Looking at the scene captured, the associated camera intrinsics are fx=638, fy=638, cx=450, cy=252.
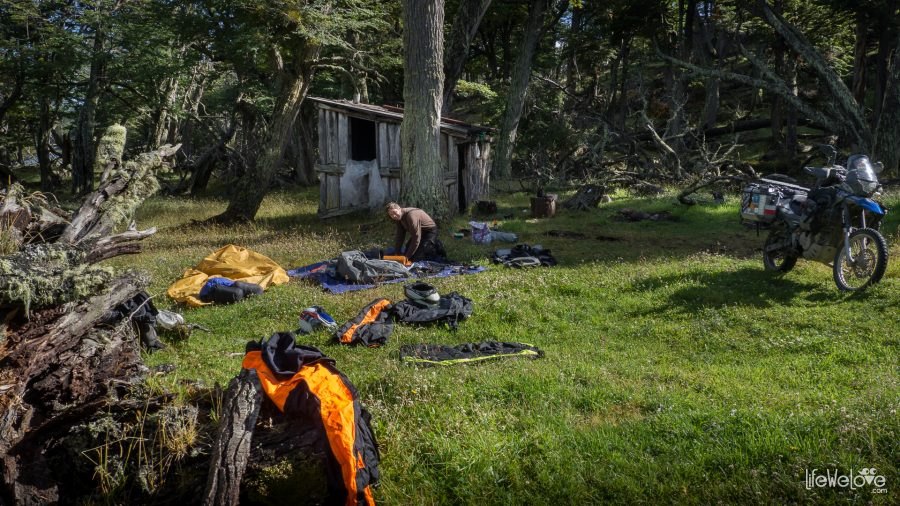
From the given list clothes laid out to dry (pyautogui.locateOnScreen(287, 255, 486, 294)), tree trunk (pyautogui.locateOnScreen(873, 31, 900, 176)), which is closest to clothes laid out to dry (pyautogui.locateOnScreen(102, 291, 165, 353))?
clothes laid out to dry (pyautogui.locateOnScreen(287, 255, 486, 294))

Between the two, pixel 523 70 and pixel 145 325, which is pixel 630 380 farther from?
pixel 523 70

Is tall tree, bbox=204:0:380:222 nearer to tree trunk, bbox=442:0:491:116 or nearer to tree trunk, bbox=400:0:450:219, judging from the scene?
tree trunk, bbox=442:0:491:116

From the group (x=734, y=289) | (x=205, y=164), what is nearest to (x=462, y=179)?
(x=734, y=289)

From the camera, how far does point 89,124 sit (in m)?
23.5

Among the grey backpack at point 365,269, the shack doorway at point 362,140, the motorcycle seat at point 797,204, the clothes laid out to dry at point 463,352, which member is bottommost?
the clothes laid out to dry at point 463,352

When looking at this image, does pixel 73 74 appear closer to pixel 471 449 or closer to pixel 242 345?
pixel 242 345

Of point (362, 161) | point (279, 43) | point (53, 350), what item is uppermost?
point (279, 43)

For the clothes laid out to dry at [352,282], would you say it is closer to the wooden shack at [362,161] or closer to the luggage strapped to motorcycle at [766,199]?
the luggage strapped to motorcycle at [766,199]

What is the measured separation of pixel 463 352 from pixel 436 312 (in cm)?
126

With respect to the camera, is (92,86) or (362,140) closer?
(362,140)

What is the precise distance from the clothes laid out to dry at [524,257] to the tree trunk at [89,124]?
18269 mm

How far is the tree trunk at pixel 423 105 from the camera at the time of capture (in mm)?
14219

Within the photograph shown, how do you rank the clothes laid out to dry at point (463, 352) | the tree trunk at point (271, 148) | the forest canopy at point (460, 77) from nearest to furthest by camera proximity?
the clothes laid out to dry at point (463, 352), the tree trunk at point (271, 148), the forest canopy at point (460, 77)

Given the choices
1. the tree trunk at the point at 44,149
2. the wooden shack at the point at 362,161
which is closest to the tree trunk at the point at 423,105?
the wooden shack at the point at 362,161
